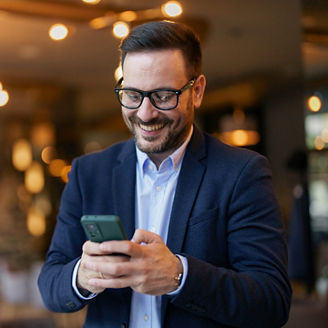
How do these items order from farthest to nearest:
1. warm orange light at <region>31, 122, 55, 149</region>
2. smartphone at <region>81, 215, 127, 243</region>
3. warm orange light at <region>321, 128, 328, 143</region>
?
warm orange light at <region>31, 122, 55, 149</region>, warm orange light at <region>321, 128, 328, 143</region>, smartphone at <region>81, 215, 127, 243</region>

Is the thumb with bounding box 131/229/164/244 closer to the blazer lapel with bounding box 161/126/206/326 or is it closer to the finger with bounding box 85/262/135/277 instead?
the finger with bounding box 85/262/135/277

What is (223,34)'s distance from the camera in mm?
4477

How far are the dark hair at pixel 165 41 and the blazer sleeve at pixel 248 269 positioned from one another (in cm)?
28

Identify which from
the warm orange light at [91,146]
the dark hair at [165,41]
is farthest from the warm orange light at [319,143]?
the dark hair at [165,41]

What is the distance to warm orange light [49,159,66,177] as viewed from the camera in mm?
6511

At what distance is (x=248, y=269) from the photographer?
1.30 m

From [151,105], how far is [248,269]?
43 cm

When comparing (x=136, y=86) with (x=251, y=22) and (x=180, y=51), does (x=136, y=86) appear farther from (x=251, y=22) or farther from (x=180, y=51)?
(x=251, y=22)

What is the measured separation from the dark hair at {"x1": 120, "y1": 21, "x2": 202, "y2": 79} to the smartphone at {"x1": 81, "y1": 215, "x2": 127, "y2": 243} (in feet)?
1.46

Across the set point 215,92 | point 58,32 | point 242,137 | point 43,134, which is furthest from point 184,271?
point 43,134

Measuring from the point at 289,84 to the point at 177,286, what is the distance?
3.86 meters

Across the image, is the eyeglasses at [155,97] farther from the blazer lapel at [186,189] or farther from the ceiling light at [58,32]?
the ceiling light at [58,32]

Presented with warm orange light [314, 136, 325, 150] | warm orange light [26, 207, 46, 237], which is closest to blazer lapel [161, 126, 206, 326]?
warm orange light [314, 136, 325, 150]

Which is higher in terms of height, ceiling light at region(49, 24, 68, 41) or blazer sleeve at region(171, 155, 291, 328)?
ceiling light at region(49, 24, 68, 41)
